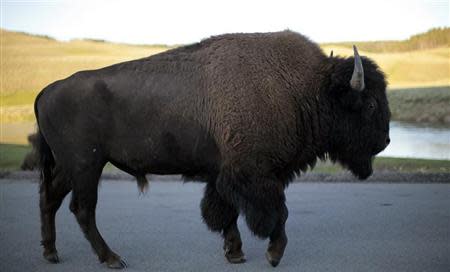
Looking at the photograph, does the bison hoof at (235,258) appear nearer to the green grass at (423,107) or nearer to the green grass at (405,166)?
the green grass at (405,166)

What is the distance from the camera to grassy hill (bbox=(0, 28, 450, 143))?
63.7 ft

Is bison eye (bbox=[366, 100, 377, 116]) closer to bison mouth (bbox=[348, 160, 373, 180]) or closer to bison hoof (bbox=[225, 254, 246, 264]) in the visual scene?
bison mouth (bbox=[348, 160, 373, 180])

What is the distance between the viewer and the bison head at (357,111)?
6.82 meters

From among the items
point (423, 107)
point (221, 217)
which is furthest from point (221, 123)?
point (423, 107)

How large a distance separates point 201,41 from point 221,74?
2.07ft

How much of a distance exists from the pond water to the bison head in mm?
7531

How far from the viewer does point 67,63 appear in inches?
1384

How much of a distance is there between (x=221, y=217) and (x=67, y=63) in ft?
97.9

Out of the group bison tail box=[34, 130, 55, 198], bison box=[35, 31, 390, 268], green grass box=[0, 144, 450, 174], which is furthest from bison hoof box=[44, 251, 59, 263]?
green grass box=[0, 144, 450, 174]

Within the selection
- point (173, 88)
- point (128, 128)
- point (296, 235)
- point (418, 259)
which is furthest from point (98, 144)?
Result: point (418, 259)

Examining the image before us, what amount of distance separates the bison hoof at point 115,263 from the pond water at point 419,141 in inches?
365

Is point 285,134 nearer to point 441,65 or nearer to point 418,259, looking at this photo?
point 418,259

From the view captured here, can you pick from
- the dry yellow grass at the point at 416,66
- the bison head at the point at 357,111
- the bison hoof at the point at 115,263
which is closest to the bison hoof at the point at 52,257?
the bison hoof at the point at 115,263

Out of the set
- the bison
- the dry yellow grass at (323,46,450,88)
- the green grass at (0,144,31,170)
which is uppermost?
the bison
